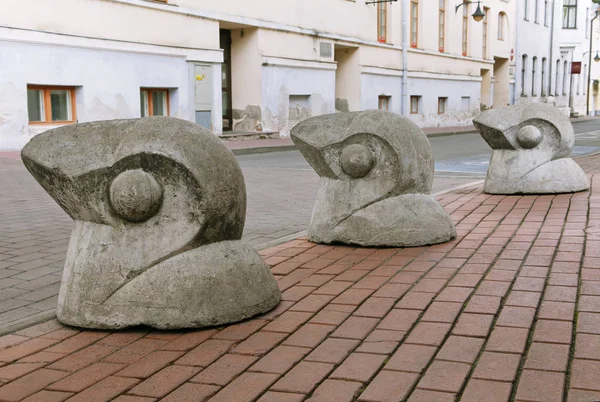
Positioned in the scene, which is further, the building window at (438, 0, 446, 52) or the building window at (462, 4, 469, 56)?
the building window at (462, 4, 469, 56)

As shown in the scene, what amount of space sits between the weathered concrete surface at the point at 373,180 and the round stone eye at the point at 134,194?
2.11 meters

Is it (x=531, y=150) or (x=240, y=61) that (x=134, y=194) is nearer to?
(x=531, y=150)

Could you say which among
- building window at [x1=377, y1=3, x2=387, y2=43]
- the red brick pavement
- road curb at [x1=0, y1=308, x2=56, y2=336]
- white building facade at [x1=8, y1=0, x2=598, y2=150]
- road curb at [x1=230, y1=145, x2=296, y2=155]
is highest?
building window at [x1=377, y1=3, x2=387, y2=43]

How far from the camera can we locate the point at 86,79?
15164 mm

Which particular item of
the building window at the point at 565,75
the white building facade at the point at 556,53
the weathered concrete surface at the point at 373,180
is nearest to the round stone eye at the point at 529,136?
the weathered concrete surface at the point at 373,180

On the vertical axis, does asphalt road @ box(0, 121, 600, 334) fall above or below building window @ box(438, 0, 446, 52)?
below

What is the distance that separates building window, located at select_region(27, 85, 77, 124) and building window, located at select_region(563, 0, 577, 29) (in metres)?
40.9

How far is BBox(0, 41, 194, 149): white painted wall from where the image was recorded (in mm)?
13789

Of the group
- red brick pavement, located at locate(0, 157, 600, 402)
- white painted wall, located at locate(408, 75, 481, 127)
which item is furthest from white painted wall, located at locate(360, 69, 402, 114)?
red brick pavement, located at locate(0, 157, 600, 402)

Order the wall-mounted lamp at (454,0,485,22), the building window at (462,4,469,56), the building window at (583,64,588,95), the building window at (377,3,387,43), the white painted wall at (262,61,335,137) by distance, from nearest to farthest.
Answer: the white painted wall at (262,61,335,137) → the building window at (377,3,387,43) → the wall-mounted lamp at (454,0,485,22) → the building window at (462,4,469,56) → the building window at (583,64,588,95)

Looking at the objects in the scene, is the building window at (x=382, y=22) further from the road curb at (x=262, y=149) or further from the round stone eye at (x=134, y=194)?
the round stone eye at (x=134, y=194)

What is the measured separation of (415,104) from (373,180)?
23951mm

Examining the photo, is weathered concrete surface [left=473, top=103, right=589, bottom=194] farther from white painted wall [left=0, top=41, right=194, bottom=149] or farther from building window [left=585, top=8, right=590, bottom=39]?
building window [left=585, top=8, right=590, bottom=39]

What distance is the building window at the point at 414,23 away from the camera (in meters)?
27.6
